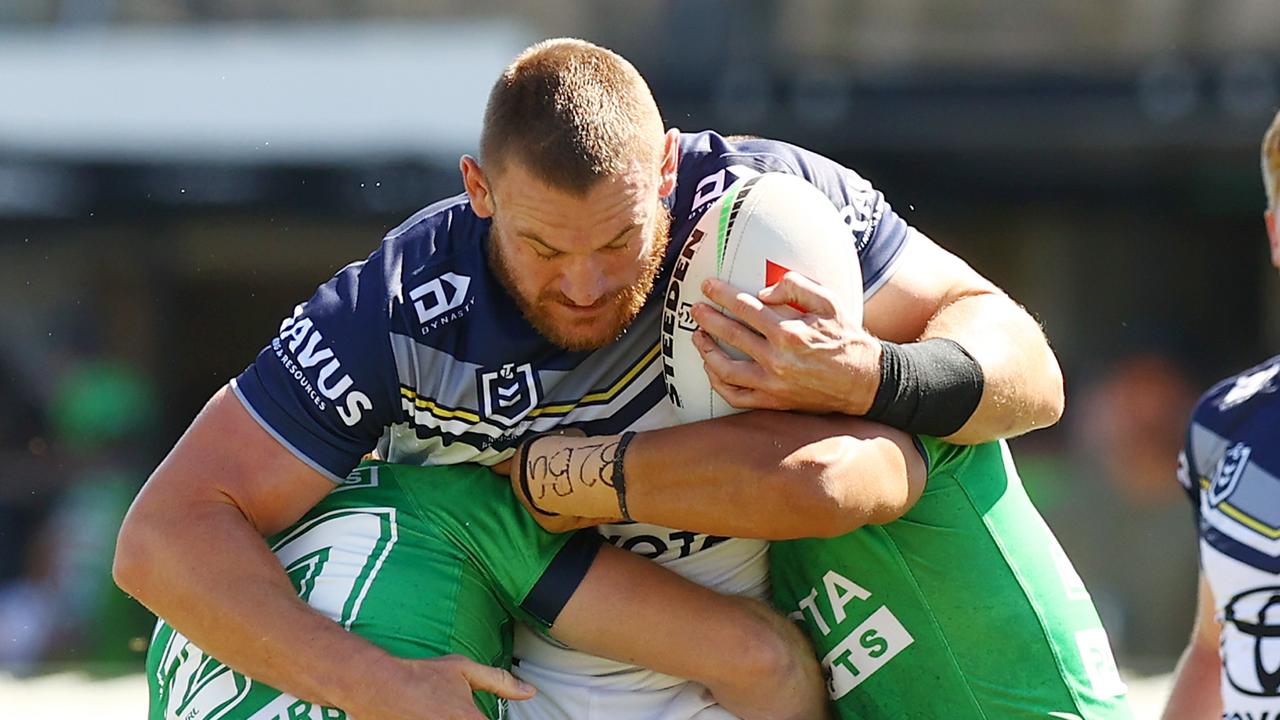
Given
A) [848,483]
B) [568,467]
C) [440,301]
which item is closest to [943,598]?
[848,483]

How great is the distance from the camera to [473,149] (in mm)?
9477

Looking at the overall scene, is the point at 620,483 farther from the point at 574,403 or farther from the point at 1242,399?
the point at 1242,399

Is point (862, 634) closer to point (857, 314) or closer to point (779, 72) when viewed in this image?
point (857, 314)

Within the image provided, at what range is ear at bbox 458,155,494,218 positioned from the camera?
10.4ft

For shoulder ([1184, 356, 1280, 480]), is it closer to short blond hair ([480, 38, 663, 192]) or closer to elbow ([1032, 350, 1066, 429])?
elbow ([1032, 350, 1066, 429])

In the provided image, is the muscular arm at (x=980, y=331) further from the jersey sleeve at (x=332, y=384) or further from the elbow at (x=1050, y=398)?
the jersey sleeve at (x=332, y=384)

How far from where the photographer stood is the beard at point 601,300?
3.10 m

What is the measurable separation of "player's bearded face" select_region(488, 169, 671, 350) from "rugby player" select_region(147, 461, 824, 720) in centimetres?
38

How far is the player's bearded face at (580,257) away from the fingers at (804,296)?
307 millimetres

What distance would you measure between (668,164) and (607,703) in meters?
1.10

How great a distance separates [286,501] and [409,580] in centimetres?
28

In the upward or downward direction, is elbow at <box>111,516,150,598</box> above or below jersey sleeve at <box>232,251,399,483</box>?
below

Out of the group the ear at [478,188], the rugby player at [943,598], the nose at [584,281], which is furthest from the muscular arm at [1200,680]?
the ear at [478,188]

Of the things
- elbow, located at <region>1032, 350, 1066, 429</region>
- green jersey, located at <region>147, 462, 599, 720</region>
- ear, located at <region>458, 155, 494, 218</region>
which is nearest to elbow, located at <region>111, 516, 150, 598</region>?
green jersey, located at <region>147, 462, 599, 720</region>
